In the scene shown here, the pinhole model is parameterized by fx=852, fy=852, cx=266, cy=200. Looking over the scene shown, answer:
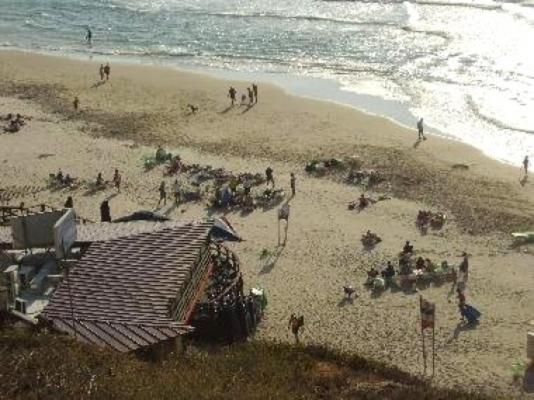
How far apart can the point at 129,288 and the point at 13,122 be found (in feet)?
73.9

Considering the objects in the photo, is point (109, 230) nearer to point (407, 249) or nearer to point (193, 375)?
point (193, 375)

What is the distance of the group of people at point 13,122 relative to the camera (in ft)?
118

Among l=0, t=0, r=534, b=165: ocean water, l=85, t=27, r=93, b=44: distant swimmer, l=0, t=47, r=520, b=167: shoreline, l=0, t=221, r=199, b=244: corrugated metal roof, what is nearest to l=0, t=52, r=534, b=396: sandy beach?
l=0, t=47, r=520, b=167: shoreline

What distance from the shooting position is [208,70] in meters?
46.1

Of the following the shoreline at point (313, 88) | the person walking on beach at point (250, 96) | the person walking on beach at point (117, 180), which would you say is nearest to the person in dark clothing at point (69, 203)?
the person walking on beach at point (117, 180)

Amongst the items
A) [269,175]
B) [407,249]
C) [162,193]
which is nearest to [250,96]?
[269,175]

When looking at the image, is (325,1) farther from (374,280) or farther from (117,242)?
(117,242)

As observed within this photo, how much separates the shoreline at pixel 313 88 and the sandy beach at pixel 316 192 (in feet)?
2.48

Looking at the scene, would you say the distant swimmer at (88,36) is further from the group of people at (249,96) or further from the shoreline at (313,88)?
the group of people at (249,96)

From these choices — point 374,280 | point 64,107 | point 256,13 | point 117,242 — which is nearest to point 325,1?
point 256,13

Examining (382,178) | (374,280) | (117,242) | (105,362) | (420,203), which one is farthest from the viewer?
(382,178)

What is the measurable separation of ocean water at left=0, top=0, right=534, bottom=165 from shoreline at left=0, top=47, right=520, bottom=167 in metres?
0.14

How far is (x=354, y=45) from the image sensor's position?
Answer: 4981 cm

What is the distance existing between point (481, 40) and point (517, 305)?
30.2m
